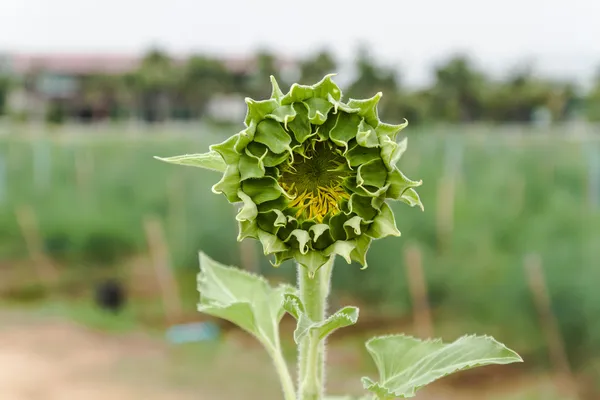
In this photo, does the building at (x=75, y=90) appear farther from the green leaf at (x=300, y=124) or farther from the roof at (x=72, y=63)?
the green leaf at (x=300, y=124)

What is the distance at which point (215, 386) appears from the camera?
312 centimetres

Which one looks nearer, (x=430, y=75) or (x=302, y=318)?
(x=302, y=318)

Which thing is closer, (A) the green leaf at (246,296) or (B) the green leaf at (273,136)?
(B) the green leaf at (273,136)

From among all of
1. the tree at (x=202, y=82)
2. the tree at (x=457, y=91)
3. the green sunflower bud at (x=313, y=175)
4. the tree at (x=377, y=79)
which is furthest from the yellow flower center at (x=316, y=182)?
the tree at (x=202, y=82)

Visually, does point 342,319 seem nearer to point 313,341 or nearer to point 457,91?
point 313,341

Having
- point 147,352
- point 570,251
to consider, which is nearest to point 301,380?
point 570,251

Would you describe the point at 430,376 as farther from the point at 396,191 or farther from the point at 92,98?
the point at 92,98

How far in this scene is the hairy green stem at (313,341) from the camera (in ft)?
1.07

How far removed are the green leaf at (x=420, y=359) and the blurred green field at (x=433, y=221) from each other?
6.86 feet

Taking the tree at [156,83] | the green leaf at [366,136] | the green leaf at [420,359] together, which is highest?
the tree at [156,83]

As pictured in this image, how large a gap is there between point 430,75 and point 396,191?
98.8 inches

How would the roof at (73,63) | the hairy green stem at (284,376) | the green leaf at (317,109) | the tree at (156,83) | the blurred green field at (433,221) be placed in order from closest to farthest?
1. the green leaf at (317,109)
2. the hairy green stem at (284,376)
3. the blurred green field at (433,221)
4. the tree at (156,83)
5. the roof at (73,63)

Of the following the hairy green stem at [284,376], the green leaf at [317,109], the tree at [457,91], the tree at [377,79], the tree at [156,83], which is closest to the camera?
the green leaf at [317,109]

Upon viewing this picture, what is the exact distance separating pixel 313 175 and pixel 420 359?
148 mm
